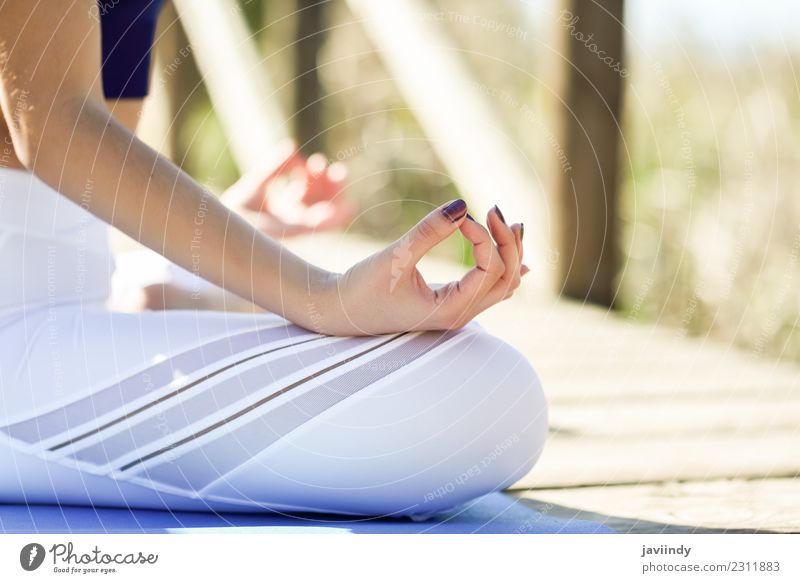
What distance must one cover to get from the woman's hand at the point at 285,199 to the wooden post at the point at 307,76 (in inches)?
68.5

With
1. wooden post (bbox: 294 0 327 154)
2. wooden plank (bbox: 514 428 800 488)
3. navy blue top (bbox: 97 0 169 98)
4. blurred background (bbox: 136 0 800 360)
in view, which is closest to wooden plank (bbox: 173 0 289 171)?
wooden post (bbox: 294 0 327 154)

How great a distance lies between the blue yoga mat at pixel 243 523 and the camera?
0.82 m

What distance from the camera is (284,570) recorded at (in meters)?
0.76

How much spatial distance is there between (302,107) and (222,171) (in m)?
1.39

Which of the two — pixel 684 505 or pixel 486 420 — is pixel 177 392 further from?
pixel 684 505

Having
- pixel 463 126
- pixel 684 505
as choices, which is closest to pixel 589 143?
pixel 463 126

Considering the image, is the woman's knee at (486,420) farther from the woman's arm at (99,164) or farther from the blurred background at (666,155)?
the blurred background at (666,155)

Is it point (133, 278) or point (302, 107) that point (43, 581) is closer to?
point (133, 278)

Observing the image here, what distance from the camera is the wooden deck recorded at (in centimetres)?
96

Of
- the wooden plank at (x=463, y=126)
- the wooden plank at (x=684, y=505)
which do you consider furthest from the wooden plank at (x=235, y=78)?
the wooden plank at (x=684, y=505)

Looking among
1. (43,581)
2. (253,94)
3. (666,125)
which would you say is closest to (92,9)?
(43,581)

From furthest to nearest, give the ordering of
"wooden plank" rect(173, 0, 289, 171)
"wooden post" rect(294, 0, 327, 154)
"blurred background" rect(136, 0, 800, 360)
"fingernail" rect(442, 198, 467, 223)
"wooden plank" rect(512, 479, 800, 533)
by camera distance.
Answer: "wooden post" rect(294, 0, 327, 154), "wooden plank" rect(173, 0, 289, 171), "blurred background" rect(136, 0, 800, 360), "wooden plank" rect(512, 479, 800, 533), "fingernail" rect(442, 198, 467, 223)

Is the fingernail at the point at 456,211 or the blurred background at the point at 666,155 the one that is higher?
the blurred background at the point at 666,155

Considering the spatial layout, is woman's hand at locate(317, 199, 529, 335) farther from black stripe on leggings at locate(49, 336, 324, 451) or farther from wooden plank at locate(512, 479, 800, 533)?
wooden plank at locate(512, 479, 800, 533)
